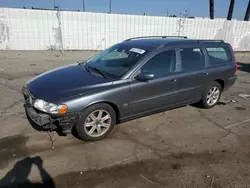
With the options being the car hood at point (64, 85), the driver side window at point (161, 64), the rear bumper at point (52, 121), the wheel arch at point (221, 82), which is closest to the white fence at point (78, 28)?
the car hood at point (64, 85)

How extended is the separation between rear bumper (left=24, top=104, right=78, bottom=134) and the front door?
1.06m

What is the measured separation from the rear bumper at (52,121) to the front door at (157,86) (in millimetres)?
1064

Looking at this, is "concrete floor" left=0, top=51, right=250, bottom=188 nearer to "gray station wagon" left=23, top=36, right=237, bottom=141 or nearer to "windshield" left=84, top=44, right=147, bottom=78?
"gray station wagon" left=23, top=36, right=237, bottom=141

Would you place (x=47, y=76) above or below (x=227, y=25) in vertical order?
below

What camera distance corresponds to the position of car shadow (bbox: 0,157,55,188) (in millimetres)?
2416

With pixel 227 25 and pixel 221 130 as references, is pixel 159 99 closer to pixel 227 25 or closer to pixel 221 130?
pixel 221 130

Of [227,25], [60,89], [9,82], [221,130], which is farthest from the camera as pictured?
[227,25]

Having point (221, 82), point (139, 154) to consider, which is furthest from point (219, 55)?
point (139, 154)

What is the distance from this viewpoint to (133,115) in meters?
3.67

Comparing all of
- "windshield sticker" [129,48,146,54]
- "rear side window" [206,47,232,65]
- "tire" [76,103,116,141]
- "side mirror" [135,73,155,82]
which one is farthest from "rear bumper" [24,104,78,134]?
"rear side window" [206,47,232,65]

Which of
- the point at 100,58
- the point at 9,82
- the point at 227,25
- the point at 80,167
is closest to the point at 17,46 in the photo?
the point at 9,82

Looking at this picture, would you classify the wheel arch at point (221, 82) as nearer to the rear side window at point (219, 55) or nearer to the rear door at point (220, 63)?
the rear door at point (220, 63)

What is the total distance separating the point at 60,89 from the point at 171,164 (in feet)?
6.58

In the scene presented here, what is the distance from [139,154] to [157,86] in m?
1.31
